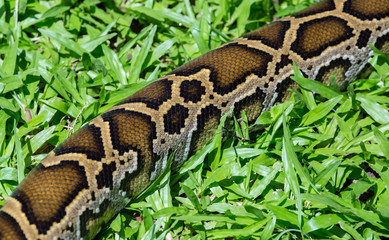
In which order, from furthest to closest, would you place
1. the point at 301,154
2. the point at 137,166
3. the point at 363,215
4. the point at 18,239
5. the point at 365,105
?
the point at 365,105, the point at 301,154, the point at 137,166, the point at 363,215, the point at 18,239

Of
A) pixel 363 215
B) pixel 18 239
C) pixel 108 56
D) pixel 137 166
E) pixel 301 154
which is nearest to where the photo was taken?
pixel 18 239

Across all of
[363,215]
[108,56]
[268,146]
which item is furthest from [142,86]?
[363,215]

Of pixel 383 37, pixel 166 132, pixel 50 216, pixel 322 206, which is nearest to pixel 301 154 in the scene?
pixel 322 206

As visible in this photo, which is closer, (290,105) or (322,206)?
(322,206)

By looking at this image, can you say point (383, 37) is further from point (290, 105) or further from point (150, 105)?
point (150, 105)

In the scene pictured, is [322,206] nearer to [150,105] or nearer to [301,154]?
[301,154]

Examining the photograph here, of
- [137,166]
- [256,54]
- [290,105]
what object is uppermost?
[256,54]

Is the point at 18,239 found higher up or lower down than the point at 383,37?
lower down
